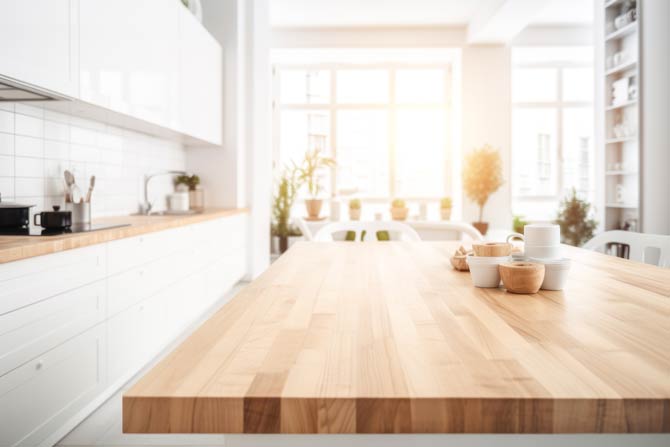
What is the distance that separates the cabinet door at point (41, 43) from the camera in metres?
2.04

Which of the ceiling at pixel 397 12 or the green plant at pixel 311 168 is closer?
the ceiling at pixel 397 12

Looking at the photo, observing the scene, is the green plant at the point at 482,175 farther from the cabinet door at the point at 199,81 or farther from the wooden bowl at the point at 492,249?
the wooden bowl at the point at 492,249

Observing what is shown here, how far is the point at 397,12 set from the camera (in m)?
7.15

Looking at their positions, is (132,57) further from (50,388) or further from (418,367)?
(418,367)

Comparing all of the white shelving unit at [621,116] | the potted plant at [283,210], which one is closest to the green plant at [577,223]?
the white shelving unit at [621,116]

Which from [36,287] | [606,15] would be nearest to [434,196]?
[606,15]

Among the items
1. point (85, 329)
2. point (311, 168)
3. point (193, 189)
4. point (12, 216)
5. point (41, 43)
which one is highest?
point (41, 43)

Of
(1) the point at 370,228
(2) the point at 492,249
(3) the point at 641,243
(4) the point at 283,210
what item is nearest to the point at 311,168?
(4) the point at 283,210

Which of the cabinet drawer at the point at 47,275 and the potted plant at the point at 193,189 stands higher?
the potted plant at the point at 193,189

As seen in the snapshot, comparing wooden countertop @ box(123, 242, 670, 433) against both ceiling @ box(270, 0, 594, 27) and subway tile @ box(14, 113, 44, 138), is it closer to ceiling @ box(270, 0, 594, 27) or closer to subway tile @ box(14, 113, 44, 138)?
subway tile @ box(14, 113, 44, 138)

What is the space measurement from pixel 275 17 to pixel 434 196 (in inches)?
141

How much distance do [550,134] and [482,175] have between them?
6.67ft

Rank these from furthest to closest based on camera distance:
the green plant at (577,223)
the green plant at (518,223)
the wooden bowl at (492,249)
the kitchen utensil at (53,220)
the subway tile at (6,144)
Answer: the green plant at (518,223) < the green plant at (577,223) < the subway tile at (6,144) < the kitchen utensil at (53,220) < the wooden bowl at (492,249)

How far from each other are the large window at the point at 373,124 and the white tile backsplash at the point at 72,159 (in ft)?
13.1
